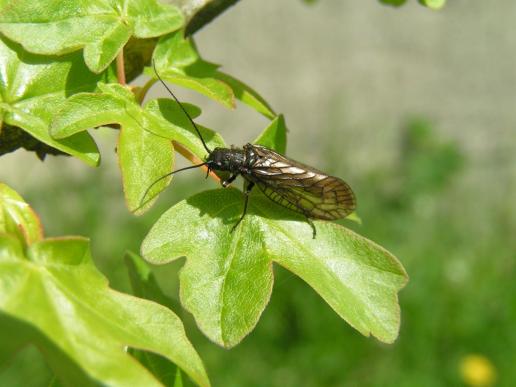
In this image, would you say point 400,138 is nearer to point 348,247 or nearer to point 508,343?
point 508,343

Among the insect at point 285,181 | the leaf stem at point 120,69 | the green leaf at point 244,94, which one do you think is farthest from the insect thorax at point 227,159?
the leaf stem at point 120,69

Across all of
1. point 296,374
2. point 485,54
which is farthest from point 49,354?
point 485,54

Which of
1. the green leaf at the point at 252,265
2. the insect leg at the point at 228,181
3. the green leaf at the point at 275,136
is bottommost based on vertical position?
the insect leg at the point at 228,181

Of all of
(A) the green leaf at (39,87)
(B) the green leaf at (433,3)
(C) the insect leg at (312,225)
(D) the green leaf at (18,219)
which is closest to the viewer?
(D) the green leaf at (18,219)

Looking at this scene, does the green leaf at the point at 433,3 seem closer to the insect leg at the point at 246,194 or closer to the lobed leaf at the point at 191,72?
Answer: the lobed leaf at the point at 191,72

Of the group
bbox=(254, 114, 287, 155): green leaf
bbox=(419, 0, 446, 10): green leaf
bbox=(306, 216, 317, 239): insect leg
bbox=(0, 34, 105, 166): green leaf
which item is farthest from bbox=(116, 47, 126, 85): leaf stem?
bbox=(419, 0, 446, 10): green leaf

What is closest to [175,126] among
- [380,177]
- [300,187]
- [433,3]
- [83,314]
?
[83,314]
